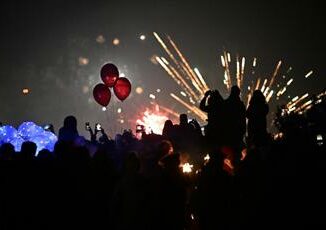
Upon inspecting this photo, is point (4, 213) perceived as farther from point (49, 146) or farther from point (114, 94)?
point (114, 94)

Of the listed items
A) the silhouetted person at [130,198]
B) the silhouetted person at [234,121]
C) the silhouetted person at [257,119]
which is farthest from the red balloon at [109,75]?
the silhouetted person at [130,198]

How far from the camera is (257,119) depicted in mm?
12656

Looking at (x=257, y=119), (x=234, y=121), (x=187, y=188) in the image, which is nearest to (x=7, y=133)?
(x=234, y=121)

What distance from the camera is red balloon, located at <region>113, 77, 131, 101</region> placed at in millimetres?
19047

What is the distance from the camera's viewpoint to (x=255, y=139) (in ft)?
41.3

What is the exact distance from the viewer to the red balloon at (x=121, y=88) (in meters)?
19.0

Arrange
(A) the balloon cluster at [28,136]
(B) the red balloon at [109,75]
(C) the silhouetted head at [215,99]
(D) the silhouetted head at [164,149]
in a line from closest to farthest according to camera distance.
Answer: (D) the silhouetted head at [164,149] → (C) the silhouetted head at [215,99] → (A) the balloon cluster at [28,136] → (B) the red balloon at [109,75]

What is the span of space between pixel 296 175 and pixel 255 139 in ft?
10.8

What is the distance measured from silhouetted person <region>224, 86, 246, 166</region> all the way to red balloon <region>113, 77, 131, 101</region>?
7086mm

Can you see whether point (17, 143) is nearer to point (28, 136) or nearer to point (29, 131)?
point (28, 136)

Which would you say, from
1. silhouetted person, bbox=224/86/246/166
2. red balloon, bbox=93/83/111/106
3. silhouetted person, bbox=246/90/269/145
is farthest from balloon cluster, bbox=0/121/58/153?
silhouetted person, bbox=246/90/269/145

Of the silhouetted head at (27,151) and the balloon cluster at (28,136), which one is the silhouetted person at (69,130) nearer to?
the balloon cluster at (28,136)

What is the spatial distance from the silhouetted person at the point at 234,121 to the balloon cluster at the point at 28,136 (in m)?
5.31

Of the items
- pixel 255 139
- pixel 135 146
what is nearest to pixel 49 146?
pixel 135 146
